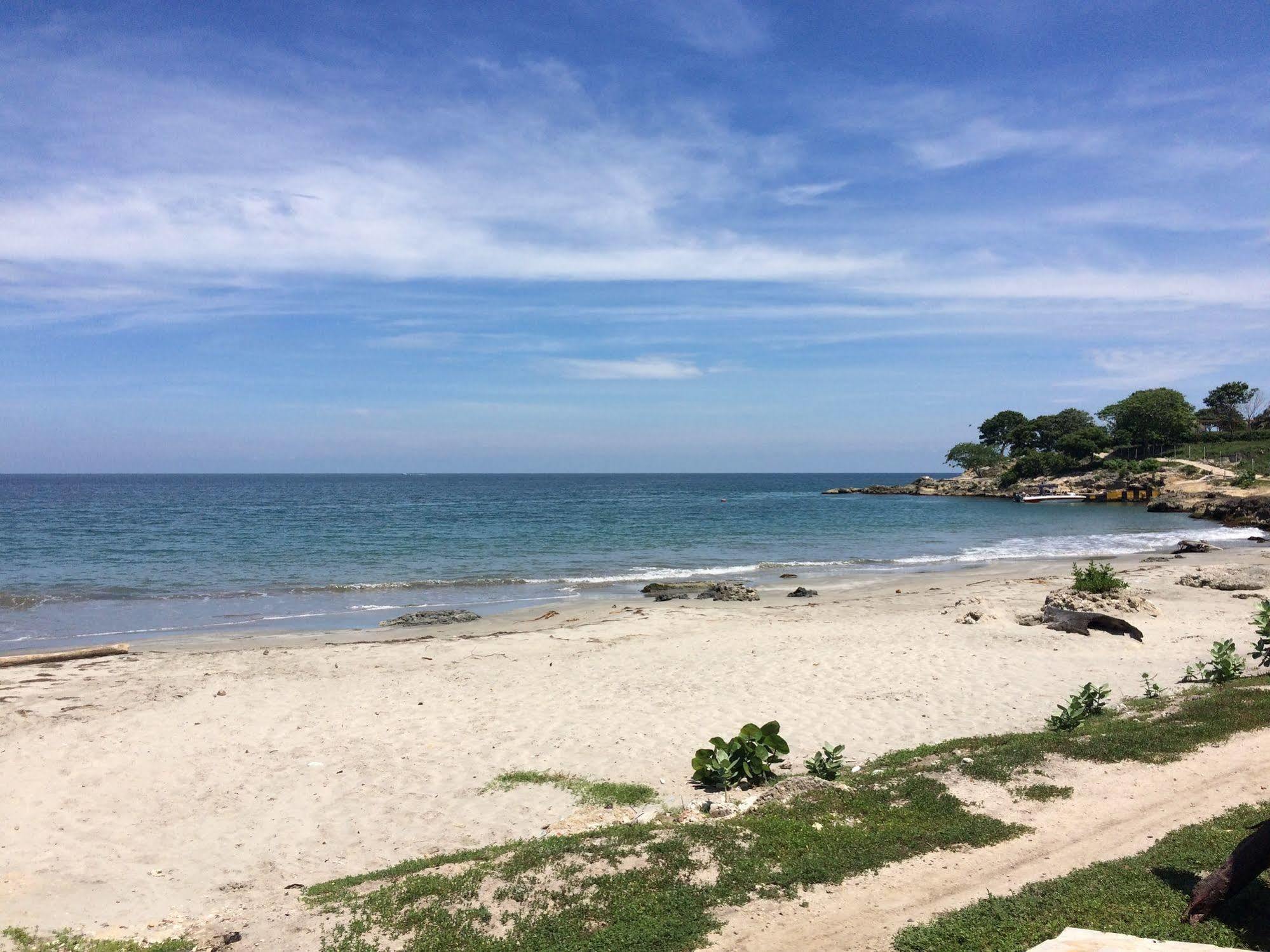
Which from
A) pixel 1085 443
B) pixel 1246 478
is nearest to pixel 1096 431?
pixel 1085 443

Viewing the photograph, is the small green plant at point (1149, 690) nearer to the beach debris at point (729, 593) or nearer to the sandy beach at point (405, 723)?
the sandy beach at point (405, 723)

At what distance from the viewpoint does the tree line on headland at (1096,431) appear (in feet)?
329

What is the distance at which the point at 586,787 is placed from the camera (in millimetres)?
9797

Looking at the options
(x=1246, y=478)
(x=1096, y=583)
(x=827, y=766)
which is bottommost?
(x=827, y=766)

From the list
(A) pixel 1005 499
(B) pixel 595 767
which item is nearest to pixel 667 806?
(B) pixel 595 767

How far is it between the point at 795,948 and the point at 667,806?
137 inches

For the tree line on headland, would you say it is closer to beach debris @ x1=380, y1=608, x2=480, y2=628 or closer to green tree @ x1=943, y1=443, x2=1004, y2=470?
green tree @ x1=943, y1=443, x2=1004, y2=470

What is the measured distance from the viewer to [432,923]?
20.1 ft

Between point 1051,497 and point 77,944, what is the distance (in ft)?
326

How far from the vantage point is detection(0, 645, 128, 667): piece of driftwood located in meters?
17.1

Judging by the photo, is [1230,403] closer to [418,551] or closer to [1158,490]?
[1158,490]

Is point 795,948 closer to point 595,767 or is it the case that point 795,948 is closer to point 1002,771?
point 1002,771

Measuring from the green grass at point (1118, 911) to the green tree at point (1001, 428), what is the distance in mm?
136132

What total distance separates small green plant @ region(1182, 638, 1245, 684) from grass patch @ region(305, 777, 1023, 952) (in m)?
7.53
